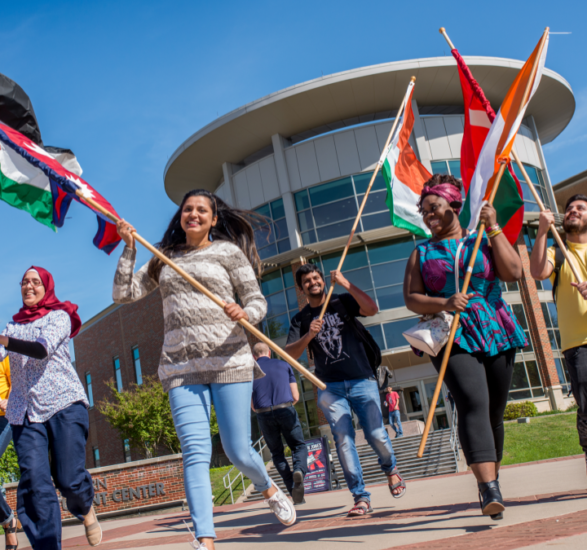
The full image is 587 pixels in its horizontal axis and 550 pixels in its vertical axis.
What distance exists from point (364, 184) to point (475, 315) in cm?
2625

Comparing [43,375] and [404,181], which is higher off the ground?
[404,181]

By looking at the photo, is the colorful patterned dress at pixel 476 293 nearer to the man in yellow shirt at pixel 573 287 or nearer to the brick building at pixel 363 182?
the man in yellow shirt at pixel 573 287

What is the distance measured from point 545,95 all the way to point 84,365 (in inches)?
1360

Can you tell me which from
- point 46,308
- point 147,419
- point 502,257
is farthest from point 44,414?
point 147,419

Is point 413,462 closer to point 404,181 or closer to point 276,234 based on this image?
point 404,181

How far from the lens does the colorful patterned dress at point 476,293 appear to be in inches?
149

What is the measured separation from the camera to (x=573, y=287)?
4.60 metres

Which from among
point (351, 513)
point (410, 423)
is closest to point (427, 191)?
point (351, 513)

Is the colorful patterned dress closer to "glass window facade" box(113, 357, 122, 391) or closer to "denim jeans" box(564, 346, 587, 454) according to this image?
"denim jeans" box(564, 346, 587, 454)

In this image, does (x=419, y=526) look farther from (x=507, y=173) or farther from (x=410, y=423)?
(x=410, y=423)

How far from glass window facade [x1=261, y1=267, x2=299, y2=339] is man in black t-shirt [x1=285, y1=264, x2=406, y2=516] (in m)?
24.5

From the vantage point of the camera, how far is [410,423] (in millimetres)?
22828

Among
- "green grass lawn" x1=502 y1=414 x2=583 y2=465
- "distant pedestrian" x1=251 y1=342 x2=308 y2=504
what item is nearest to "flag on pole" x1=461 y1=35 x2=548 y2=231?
"distant pedestrian" x1=251 y1=342 x2=308 y2=504

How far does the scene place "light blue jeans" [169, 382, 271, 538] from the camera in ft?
10.9
